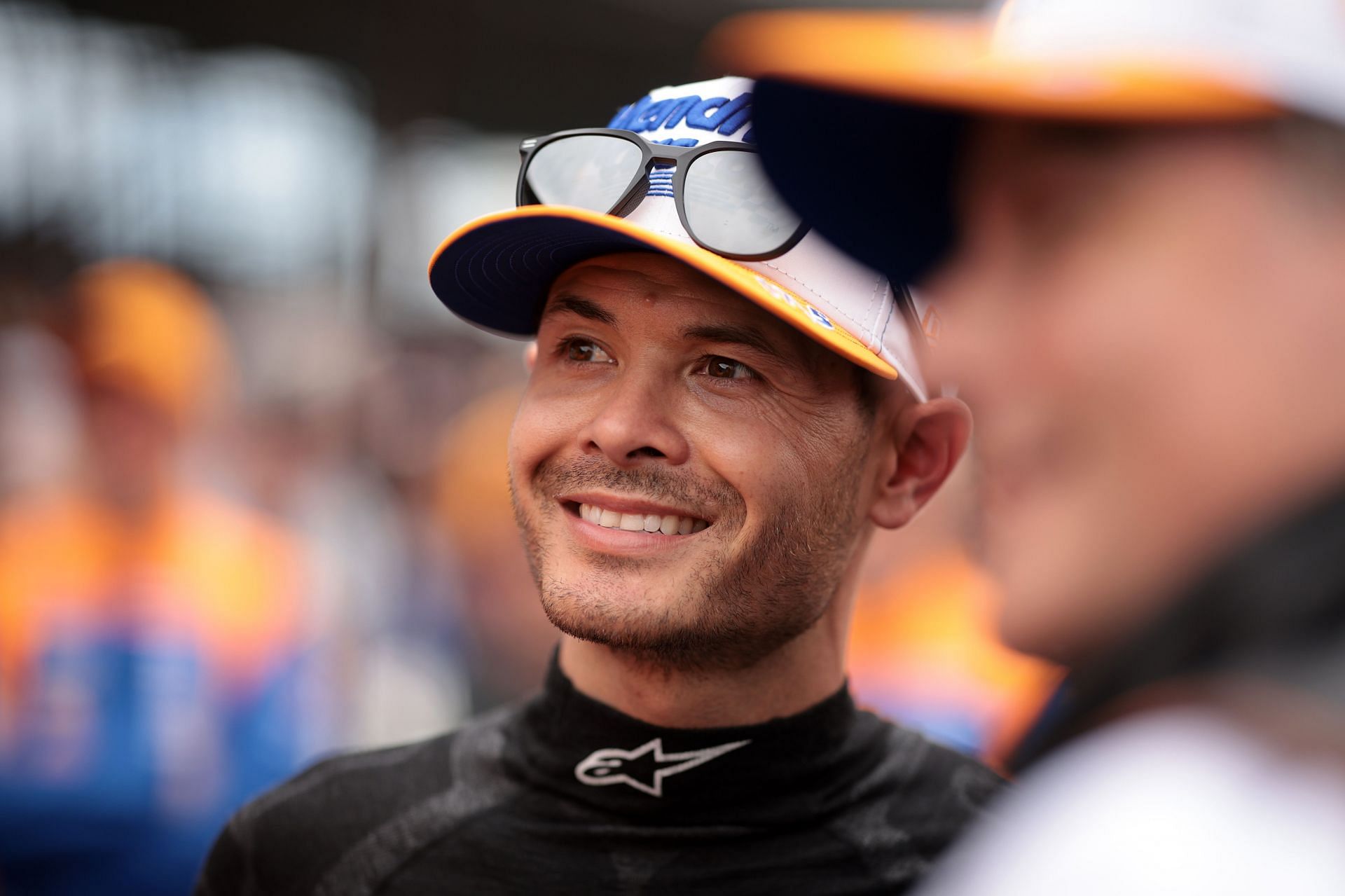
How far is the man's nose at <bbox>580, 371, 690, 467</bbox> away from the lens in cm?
185

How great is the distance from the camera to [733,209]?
6.12ft

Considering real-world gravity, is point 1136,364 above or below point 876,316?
above

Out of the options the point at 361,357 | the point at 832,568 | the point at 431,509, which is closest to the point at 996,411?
the point at 832,568

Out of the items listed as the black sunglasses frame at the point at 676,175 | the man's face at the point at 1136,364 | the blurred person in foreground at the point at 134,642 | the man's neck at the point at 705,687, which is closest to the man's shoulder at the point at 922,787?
the man's neck at the point at 705,687

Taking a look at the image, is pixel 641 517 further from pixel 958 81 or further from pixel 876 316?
pixel 958 81

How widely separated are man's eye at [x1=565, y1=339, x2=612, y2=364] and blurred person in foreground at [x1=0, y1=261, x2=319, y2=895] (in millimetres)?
2535

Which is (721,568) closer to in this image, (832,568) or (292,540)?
(832,568)

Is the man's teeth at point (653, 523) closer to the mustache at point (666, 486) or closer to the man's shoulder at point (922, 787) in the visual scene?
the mustache at point (666, 486)

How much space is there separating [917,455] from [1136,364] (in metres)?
1.16

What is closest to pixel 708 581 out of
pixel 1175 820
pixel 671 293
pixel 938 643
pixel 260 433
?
pixel 671 293

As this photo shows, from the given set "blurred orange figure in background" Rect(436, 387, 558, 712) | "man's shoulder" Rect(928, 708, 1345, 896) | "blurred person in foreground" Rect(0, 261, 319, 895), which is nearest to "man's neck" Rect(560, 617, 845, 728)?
"man's shoulder" Rect(928, 708, 1345, 896)

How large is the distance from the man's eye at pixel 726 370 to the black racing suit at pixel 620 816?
1.74 ft

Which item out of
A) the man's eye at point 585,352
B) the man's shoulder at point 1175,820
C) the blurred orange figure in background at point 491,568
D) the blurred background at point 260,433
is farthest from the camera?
the blurred orange figure in background at point 491,568

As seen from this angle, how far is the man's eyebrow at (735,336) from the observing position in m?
1.88
